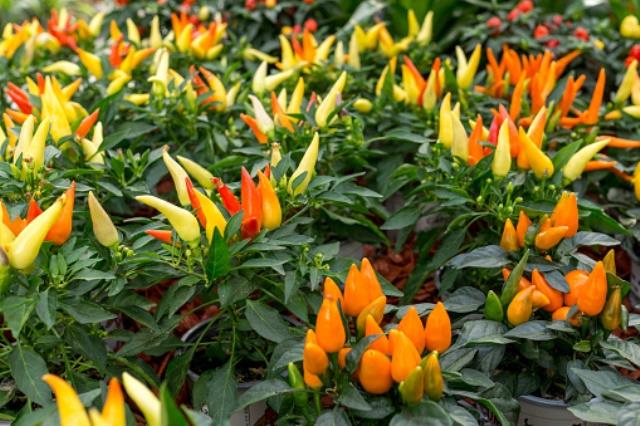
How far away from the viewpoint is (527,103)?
259 centimetres

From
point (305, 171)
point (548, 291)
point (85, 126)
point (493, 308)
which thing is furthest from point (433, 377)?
point (85, 126)

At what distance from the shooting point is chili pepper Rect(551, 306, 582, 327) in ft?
5.45

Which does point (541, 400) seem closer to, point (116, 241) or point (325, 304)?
point (325, 304)

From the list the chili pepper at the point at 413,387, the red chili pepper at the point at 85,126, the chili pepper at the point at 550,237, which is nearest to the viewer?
the chili pepper at the point at 413,387

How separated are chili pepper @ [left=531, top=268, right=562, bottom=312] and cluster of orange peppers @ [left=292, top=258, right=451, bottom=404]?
286 mm

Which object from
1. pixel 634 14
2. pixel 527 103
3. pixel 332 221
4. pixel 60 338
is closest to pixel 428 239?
pixel 332 221

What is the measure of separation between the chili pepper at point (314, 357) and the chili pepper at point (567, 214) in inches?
26.1

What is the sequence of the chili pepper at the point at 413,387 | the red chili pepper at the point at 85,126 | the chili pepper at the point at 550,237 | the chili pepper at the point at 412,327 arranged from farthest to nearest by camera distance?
the red chili pepper at the point at 85,126, the chili pepper at the point at 550,237, the chili pepper at the point at 412,327, the chili pepper at the point at 413,387

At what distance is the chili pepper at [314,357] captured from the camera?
4.71 feet

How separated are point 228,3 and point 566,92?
2106mm

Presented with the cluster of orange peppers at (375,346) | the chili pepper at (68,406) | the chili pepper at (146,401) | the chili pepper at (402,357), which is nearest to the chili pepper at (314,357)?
the cluster of orange peppers at (375,346)

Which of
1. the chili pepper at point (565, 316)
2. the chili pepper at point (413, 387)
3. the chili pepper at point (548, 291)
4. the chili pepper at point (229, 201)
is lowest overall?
the chili pepper at point (565, 316)

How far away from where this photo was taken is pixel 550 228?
1.78m

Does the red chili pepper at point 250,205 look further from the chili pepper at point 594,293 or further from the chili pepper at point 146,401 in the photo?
the chili pepper at point 594,293
